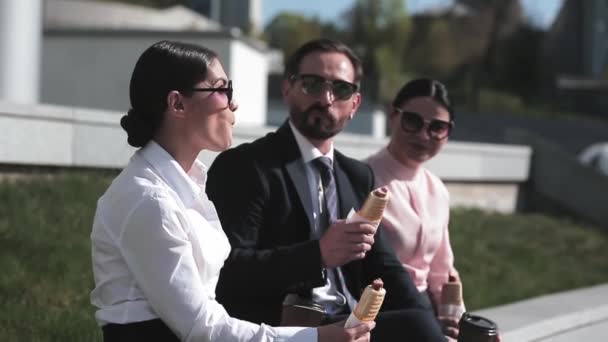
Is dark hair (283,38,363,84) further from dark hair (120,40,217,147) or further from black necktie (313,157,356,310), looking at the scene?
dark hair (120,40,217,147)

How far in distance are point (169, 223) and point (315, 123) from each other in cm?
127

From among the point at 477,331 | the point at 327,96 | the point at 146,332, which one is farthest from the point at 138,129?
the point at 477,331

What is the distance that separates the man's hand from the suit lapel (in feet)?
1.23

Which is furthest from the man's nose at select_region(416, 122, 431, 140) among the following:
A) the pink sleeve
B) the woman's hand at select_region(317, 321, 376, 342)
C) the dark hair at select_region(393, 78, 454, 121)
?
the woman's hand at select_region(317, 321, 376, 342)

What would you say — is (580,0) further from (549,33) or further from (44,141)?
(44,141)

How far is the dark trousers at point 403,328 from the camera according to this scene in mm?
2948

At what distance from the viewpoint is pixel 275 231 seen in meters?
3.02

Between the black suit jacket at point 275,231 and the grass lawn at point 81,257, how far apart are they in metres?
1.46

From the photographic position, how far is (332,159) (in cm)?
324

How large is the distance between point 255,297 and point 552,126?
3597 centimetres

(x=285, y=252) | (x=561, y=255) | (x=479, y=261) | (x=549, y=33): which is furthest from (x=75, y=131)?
(x=549, y=33)

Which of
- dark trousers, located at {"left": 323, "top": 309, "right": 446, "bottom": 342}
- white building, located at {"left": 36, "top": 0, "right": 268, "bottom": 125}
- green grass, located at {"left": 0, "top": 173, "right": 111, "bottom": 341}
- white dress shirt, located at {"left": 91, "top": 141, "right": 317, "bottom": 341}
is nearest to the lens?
white dress shirt, located at {"left": 91, "top": 141, "right": 317, "bottom": 341}

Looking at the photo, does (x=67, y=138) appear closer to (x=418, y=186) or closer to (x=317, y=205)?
(x=418, y=186)

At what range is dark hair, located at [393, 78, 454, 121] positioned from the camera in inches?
157
